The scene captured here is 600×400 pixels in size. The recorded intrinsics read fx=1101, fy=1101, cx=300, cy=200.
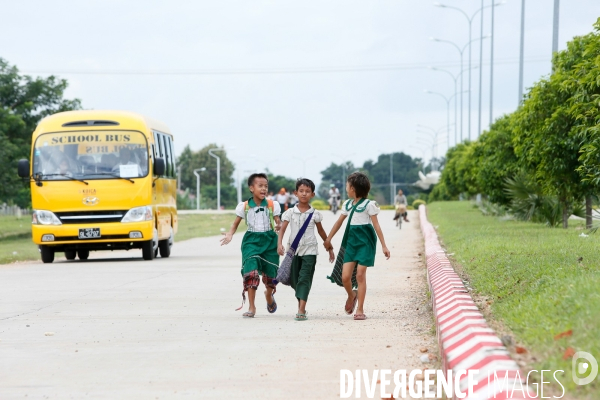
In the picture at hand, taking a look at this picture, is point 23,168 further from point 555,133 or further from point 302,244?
point 302,244

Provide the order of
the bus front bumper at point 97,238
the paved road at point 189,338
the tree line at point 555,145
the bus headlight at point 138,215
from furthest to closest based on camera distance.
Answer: the bus headlight at point 138,215, the bus front bumper at point 97,238, the tree line at point 555,145, the paved road at point 189,338

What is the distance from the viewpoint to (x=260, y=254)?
37.3ft

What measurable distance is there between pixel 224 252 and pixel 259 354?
1663 centimetres

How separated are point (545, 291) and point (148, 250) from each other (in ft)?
45.1

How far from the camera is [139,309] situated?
40.4 feet

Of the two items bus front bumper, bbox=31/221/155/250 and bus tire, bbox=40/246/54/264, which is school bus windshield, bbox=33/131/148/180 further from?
bus tire, bbox=40/246/54/264

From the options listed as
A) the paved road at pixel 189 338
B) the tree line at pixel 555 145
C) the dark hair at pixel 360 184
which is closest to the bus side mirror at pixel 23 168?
the paved road at pixel 189 338

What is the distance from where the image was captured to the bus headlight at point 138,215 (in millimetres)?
21734

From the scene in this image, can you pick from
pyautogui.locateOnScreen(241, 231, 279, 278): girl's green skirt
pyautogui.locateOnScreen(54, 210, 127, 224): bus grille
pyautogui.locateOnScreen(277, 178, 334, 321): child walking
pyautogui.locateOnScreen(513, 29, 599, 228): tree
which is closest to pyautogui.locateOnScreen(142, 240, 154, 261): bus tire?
pyautogui.locateOnScreen(54, 210, 127, 224): bus grille

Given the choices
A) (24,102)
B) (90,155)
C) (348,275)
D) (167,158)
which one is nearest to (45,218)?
(90,155)

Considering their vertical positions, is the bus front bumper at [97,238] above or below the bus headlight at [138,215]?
below

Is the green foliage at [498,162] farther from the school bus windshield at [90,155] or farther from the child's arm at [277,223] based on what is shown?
the child's arm at [277,223]

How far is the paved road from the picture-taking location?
24.3ft

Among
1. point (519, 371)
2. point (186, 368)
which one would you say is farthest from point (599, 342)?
point (186, 368)
